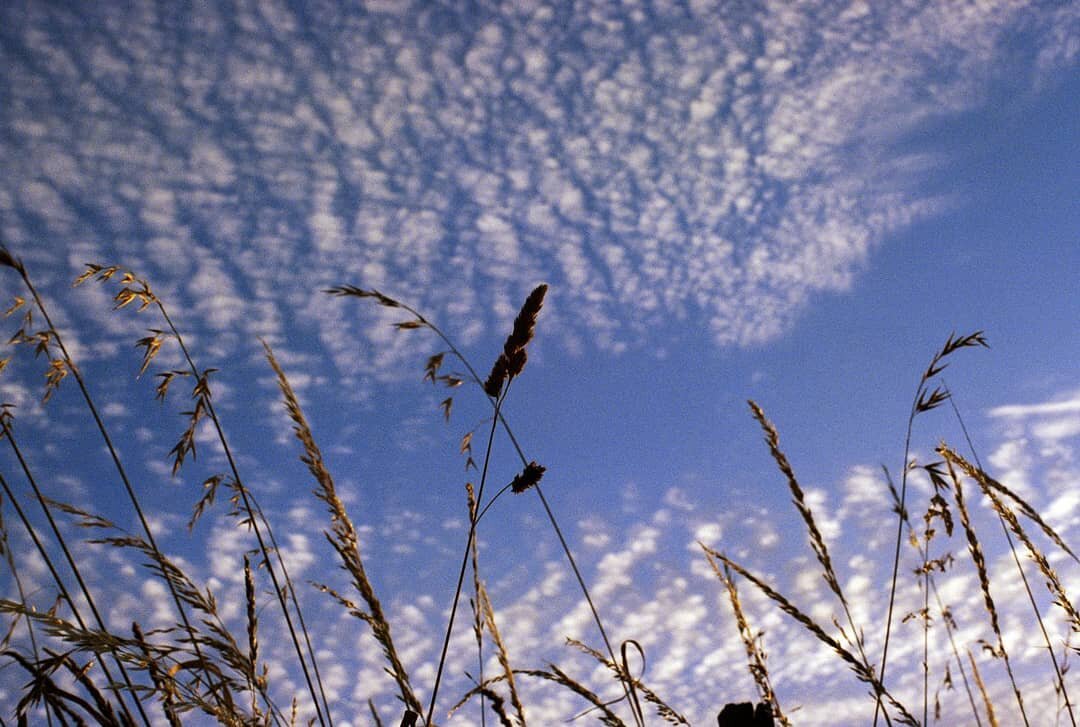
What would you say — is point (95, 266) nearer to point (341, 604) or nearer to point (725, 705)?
point (341, 604)

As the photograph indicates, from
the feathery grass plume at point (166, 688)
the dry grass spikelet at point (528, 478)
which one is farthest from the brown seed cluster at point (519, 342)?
the feathery grass plume at point (166, 688)

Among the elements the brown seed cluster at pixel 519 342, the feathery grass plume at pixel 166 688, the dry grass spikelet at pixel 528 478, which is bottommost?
the feathery grass plume at pixel 166 688

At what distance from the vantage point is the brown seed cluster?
2289 millimetres

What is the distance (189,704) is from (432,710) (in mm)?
569

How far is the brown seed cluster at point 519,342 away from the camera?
7.51 feet

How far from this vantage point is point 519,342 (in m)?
2.31

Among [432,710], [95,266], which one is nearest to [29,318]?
[95,266]

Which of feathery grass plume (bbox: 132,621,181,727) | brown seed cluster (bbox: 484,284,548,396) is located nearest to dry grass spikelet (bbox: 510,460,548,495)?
brown seed cluster (bbox: 484,284,548,396)

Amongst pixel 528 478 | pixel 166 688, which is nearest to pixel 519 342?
pixel 528 478

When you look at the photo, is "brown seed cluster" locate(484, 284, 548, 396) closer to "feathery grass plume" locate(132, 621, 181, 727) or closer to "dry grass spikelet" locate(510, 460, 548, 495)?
"dry grass spikelet" locate(510, 460, 548, 495)

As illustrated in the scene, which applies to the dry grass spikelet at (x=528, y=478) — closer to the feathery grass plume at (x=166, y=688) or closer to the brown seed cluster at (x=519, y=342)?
the brown seed cluster at (x=519, y=342)

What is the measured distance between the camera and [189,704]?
6.59 feet

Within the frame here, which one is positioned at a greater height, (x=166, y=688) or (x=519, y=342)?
(x=519, y=342)

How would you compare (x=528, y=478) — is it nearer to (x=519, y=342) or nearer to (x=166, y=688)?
(x=519, y=342)
